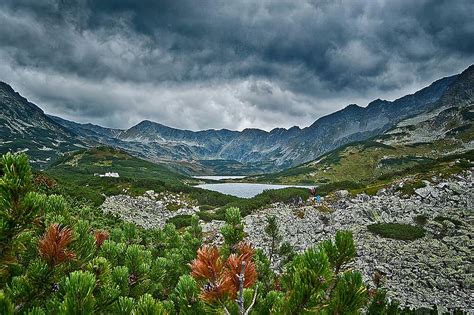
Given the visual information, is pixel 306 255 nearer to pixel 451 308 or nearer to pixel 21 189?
pixel 21 189

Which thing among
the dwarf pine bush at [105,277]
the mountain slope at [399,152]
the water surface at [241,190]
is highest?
the mountain slope at [399,152]

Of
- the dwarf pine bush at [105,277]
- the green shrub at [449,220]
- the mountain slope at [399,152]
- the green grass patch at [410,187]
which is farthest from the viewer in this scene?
the mountain slope at [399,152]

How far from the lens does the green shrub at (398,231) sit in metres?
20.8

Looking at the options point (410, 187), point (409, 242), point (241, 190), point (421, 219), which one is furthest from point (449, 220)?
point (241, 190)

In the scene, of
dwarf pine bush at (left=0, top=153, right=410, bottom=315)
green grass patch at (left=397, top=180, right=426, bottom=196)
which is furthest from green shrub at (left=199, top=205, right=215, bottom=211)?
dwarf pine bush at (left=0, top=153, right=410, bottom=315)

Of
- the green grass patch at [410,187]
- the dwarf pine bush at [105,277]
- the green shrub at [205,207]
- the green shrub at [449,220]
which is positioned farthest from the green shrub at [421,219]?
the green shrub at [205,207]

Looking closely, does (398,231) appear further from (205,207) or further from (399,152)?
(399,152)

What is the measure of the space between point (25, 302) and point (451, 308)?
15594mm

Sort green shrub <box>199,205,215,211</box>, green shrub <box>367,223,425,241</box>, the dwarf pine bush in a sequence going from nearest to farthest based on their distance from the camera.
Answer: the dwarf pine bush < green shrub <box>367,223,425,241</box> < green shrub <box>199,205,215,211</box>

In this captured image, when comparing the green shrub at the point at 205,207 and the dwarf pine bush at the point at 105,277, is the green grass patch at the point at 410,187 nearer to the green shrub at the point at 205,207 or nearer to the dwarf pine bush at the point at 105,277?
the green shrub at the point at 205,207

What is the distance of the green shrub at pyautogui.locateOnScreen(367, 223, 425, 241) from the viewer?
20.8 m

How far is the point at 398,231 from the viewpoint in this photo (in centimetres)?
2136

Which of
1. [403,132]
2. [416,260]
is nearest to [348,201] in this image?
[416,260]

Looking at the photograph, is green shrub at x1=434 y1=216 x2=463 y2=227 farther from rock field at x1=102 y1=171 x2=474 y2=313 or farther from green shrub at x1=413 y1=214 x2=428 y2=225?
green shrub at x1=413 y1=214 x2=428 y2=225
